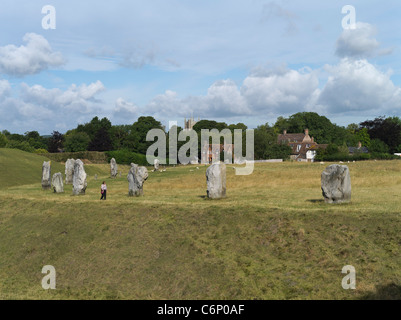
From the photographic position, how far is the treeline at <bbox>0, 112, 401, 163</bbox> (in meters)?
97.9

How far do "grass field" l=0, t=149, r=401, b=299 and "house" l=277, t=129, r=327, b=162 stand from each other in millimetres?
99417

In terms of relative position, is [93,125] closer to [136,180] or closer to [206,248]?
[136,180]

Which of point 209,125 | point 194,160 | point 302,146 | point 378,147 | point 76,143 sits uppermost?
point 209,125

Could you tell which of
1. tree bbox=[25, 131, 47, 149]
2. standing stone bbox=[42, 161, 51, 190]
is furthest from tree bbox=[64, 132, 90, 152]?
standing stone bbox=[42, 161, 51, 190]

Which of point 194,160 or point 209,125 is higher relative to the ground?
point 209,125

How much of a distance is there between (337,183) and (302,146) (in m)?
113

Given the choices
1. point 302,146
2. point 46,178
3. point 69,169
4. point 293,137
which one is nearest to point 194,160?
point 302,146

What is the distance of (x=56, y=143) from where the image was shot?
13188cm

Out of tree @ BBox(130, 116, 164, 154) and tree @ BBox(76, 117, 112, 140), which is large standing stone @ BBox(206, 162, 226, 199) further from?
tree @ BBox(76, 117, 112, 140)

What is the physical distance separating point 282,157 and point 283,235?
3072 inches

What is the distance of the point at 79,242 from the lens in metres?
24.4

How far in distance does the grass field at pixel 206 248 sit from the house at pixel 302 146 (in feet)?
326

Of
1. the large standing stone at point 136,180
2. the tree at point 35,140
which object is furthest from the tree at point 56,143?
the large standing stone at point 136,180
